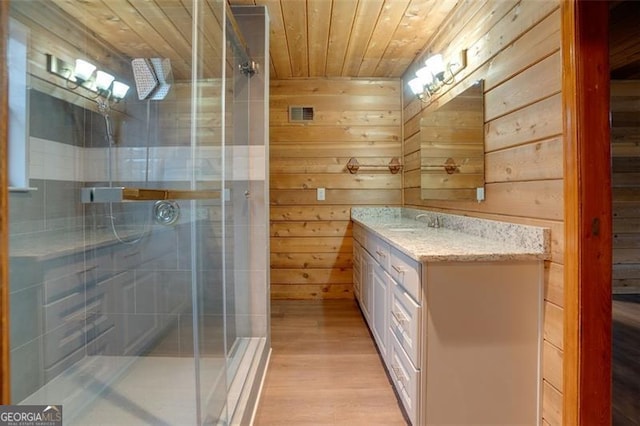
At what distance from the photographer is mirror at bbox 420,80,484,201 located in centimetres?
191

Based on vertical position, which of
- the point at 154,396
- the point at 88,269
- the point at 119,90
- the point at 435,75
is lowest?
the point at 154,396

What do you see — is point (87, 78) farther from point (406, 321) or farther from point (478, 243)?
point (478, 243)

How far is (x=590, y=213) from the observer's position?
46.1 inches

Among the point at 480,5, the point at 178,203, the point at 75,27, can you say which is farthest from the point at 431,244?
Answer: the point at 75,27

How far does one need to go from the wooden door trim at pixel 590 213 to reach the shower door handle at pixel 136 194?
64.0 inches

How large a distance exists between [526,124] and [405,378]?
4.35ft

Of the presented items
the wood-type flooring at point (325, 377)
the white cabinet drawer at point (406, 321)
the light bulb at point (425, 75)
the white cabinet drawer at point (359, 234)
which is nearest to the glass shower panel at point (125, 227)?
the wood-type flooring at point (325, 377)

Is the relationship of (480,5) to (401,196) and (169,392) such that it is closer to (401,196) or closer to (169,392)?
(401,196)

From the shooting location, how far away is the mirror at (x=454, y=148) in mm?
1912

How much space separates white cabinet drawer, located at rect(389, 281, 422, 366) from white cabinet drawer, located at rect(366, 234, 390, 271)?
0.68ft

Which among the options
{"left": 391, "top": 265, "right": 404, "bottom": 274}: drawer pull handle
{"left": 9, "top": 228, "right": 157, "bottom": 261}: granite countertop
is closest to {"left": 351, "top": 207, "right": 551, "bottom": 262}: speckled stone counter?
{"left": 391, "top": 265, "right": 404, "bottom": 274}: drawer pull handle

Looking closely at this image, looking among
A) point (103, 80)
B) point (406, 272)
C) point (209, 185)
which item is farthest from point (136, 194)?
point (406, 272)

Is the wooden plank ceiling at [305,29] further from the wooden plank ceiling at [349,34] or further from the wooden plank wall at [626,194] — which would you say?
the wooden plank wall at [626,194]

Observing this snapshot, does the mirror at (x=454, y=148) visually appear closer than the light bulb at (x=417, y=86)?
Yes
